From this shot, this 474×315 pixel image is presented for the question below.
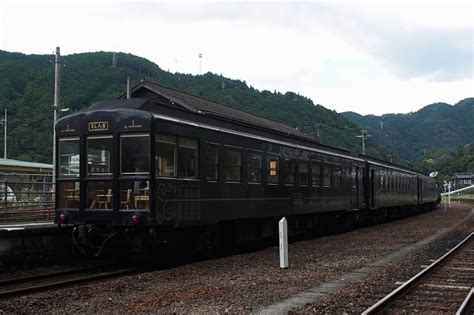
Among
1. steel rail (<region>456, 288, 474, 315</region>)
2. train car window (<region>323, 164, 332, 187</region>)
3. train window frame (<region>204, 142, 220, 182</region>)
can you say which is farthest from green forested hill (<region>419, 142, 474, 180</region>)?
steel rail (<region>456, 288, 474, 315</region>)

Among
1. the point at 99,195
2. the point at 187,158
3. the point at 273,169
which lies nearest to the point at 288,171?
the point at 273,169

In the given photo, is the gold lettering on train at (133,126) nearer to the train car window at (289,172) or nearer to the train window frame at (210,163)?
the train window frame at (210,163)

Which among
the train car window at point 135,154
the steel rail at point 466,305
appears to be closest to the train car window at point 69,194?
the train car window at point 135,154

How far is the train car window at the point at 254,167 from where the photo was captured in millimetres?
14633

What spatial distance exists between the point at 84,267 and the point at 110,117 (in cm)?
335

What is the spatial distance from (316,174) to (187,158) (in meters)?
8.56

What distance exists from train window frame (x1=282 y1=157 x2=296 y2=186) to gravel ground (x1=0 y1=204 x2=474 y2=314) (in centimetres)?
353

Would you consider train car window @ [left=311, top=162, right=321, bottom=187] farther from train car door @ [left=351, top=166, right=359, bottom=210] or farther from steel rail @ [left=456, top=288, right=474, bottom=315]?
steel rail @ [left=456, top=288, right=474, bottom=315]

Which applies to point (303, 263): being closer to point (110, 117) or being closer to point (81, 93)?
point (110, 117)

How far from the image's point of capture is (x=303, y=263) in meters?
12.3

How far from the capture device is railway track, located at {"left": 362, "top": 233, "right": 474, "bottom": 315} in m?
7.25

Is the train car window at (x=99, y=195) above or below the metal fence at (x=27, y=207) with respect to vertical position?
above

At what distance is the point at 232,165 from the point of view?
13.8 metres

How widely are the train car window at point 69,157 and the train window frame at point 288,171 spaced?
270 inches
